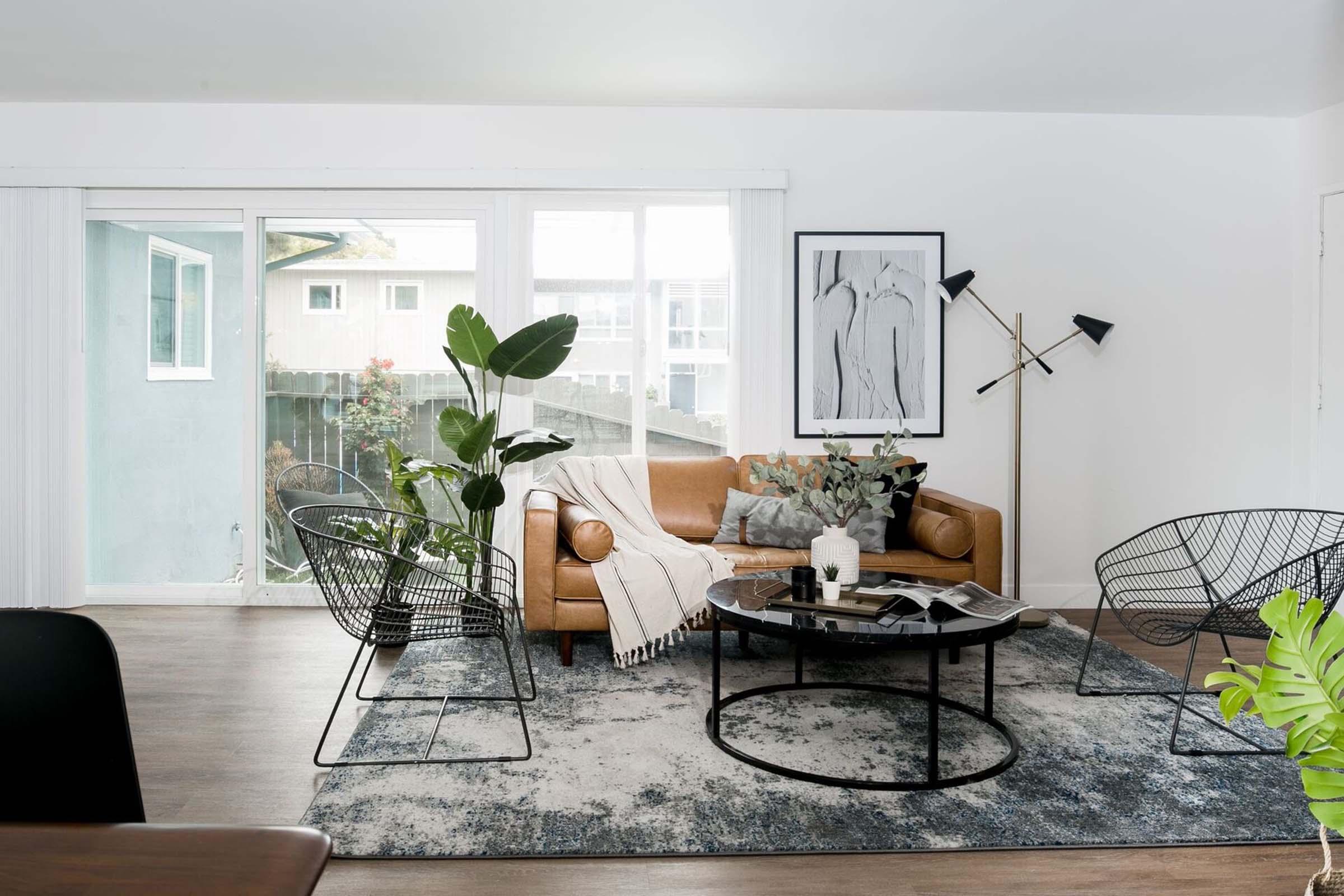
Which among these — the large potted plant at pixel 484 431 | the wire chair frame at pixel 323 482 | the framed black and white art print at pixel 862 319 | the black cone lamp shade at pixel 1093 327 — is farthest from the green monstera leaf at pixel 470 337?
the black cone lamp shade at pixel 1093 327

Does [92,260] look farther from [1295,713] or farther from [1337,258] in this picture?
[1337,258]

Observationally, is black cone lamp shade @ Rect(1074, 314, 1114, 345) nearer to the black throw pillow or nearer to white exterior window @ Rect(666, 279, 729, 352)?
the black throw pillow

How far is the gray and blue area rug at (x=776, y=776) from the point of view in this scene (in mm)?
2232

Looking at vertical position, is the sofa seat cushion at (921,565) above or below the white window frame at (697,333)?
below

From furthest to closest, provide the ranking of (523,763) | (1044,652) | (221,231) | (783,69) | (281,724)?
(221,231) < (783,69) < (1044,652) < (281,724) < (523,763)

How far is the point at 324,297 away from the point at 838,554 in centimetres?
319

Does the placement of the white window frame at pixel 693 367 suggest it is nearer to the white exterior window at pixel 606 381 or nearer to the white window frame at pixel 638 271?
the white window frame at pixel 638 271

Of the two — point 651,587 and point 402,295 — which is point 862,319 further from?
point 402,295

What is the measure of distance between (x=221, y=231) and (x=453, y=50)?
1.82 metres

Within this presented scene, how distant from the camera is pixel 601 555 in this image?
362 cm

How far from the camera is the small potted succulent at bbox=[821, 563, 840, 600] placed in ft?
9.49

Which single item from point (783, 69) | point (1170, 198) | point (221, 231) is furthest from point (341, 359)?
point (1170, 198)

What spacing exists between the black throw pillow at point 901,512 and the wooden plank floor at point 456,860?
116 centimetres

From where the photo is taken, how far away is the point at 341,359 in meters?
4.88
